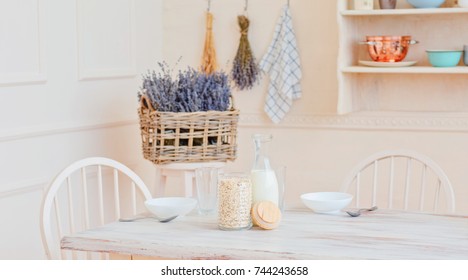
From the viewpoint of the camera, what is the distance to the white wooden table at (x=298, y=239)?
1.88 metres

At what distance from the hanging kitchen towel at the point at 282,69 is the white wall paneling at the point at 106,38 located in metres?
0.65

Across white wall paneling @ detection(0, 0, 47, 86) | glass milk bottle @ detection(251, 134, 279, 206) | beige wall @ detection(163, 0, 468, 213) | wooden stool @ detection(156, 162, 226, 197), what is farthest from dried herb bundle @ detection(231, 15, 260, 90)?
glass milk bottle @ detection(251, 134, 279, 206)

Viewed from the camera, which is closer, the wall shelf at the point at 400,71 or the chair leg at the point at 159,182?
the chair leg at the point at 159,182

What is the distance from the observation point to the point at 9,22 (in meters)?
3.02

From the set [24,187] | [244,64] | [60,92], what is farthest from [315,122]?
[24,187]

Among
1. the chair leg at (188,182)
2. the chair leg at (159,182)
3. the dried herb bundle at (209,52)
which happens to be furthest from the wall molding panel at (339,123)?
the chair leg at (188,182)

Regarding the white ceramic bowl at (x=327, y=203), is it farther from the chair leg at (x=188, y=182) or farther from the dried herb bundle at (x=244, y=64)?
the dried herb bundle at (x=244, y=64)

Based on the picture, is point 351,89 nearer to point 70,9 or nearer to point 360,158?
point 360,158

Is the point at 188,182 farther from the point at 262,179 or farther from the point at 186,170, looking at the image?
the point at 262,179

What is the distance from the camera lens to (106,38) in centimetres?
363

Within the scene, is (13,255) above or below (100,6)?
below

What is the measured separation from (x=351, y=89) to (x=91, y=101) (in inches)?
46.3

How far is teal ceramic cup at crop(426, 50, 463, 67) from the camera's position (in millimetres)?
3314
